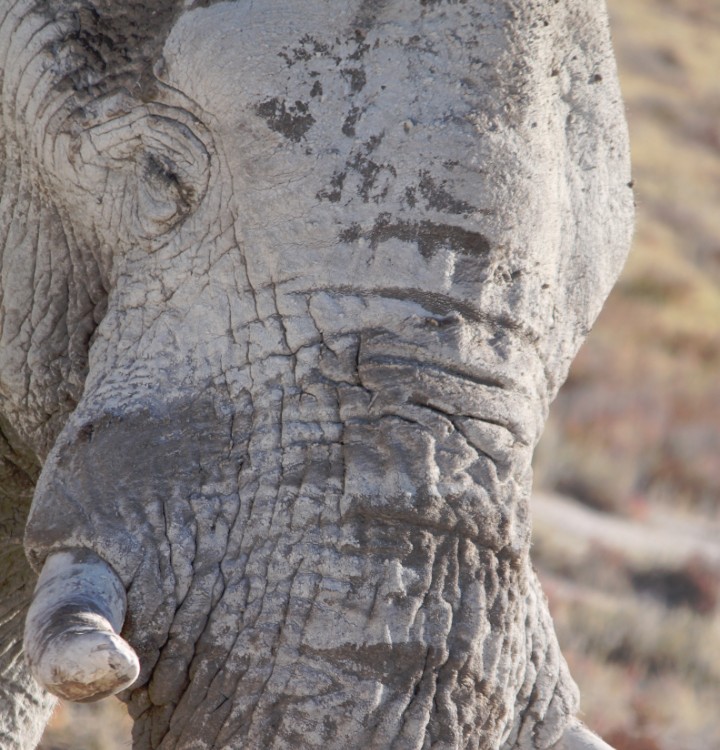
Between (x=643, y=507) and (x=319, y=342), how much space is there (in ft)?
30.7

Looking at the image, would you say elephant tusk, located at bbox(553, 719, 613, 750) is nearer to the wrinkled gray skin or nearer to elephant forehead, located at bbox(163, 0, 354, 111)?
the wrinkled gray skin

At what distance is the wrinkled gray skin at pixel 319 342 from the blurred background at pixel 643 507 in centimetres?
84

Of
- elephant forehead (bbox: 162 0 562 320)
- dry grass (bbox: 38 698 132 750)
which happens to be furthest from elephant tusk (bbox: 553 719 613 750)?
dry grass (bbox: 38 698 132 750)

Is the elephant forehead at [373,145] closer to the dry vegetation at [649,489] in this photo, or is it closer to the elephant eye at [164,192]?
the elephant eye at [164,192]

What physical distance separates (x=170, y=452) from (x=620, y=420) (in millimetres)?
11126

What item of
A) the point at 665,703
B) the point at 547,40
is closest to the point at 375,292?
the point at 547,40

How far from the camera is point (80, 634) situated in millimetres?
1647

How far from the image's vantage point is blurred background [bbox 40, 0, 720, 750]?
6.88 m

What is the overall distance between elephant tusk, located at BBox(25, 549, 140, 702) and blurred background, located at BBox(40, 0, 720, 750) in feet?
4.76

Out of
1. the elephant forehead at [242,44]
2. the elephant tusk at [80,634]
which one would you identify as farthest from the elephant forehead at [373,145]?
the elephant tusk at [80,634]

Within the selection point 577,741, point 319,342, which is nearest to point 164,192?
point 319,342

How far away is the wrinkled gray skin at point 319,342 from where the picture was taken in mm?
1835

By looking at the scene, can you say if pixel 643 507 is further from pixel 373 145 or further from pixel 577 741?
pixel 373 145

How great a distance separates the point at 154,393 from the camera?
78.0 inches
